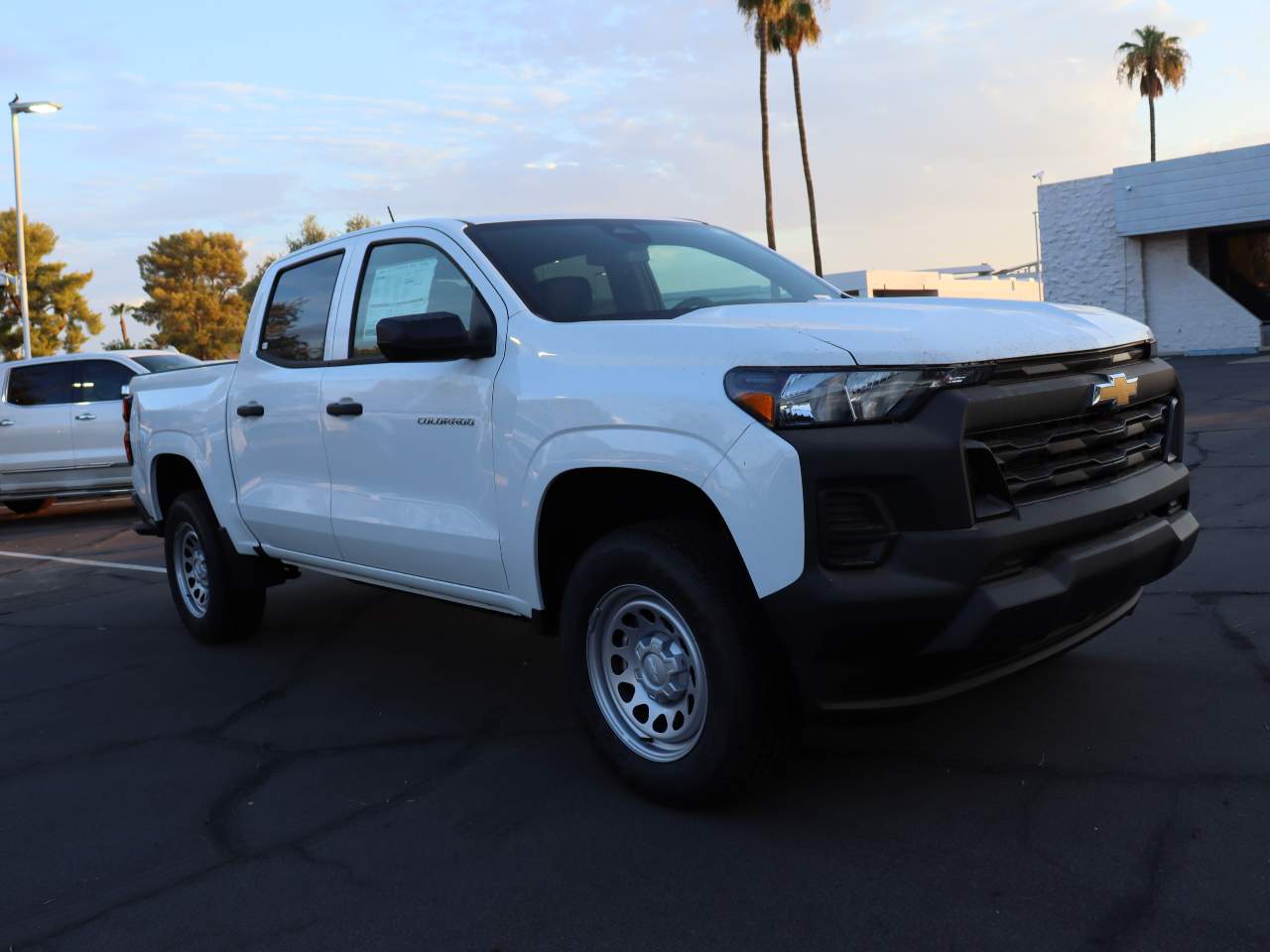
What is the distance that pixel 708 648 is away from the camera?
3418 millimetres

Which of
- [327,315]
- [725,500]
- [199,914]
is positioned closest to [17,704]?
[327,315]

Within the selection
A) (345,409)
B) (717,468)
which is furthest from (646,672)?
(345,409)

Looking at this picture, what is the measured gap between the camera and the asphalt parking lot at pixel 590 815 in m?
3.04

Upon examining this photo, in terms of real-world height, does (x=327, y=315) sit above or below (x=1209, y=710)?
above

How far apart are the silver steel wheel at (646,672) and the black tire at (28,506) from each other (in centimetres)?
1253

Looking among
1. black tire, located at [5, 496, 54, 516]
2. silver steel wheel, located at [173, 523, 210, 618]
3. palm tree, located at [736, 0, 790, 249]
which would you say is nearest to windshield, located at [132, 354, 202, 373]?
black tire, located at [5, 496, 54, 516]


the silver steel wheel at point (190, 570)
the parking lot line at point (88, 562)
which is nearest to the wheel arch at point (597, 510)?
the silver steel wheel at point (190, 570)

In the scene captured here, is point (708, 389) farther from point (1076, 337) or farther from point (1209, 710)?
point (1209, 710)

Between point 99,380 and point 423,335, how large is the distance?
35.8 feet

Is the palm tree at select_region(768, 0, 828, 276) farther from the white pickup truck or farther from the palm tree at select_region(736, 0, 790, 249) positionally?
the white pickup truck

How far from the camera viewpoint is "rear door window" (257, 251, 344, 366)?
5273 mm

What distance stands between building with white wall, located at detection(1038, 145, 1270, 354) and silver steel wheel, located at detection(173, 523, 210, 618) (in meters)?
27.3

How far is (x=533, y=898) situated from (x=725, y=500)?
119 cm

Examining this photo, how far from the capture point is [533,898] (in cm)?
322
